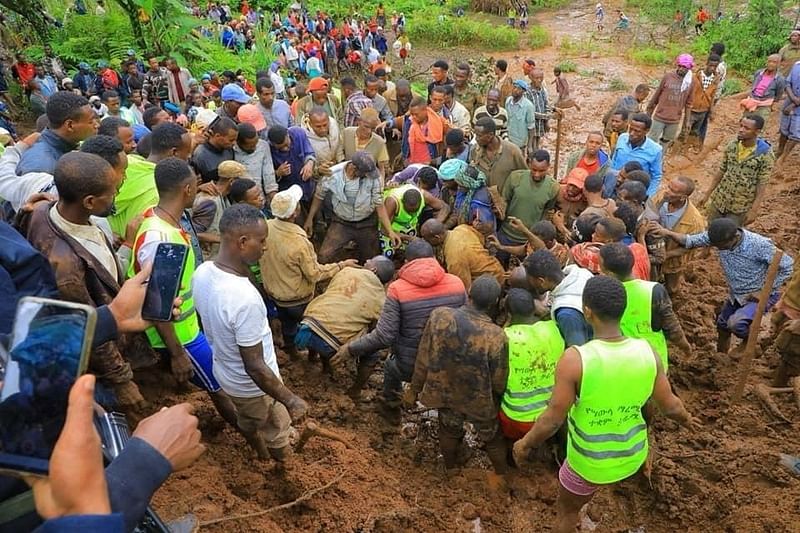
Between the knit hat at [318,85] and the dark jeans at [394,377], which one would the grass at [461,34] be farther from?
the dark jeans at [394,377]

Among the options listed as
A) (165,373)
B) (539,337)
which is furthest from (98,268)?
(539,337)

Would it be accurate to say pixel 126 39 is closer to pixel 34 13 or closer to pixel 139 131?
pixel 34 13

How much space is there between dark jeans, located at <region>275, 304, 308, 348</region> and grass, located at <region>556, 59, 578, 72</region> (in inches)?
530

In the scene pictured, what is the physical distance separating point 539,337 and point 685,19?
19295 mm

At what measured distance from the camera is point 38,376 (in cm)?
140

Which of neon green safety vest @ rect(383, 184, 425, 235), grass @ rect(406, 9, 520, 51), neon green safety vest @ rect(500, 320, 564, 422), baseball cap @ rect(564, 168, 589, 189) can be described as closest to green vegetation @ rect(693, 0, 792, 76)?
grass @ rect(406, 9, 520, 51)

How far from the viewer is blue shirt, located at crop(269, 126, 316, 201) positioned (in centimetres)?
602

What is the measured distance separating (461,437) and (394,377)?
72cm

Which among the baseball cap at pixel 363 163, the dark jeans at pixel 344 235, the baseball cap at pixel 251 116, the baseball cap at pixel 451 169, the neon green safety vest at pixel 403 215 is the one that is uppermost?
the baseball cap at pixel 251 116

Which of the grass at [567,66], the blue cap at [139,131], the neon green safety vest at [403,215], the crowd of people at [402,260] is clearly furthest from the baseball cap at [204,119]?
the grass at [567,66]

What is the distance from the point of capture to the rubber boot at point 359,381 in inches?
188

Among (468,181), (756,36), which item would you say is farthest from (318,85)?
(756,36)

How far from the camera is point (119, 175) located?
11.4ft

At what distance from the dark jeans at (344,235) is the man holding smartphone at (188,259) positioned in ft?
8.35
